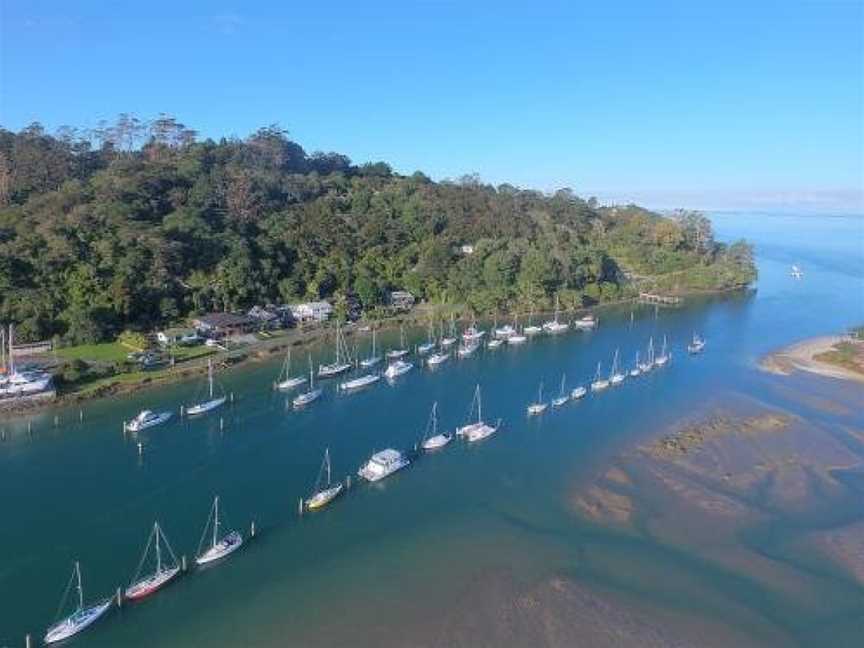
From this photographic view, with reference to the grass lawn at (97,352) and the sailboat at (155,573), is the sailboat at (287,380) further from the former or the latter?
the sailboat at (155,573)

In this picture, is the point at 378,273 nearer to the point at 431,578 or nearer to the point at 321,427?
the point at 321,427

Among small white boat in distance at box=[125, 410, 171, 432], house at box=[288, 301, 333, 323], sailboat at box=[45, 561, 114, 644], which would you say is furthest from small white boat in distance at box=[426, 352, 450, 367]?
sailboat at box=[45, 561, 114, 644]

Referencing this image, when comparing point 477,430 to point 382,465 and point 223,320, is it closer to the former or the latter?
point 382,465

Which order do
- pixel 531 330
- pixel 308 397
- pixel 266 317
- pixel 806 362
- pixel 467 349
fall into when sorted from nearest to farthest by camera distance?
pixel 308 397 → pixel 806 362 → pixel 467 349 → pixel 266 317 → pixel 531 330

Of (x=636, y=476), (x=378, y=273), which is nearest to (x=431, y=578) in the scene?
(x=636, y=476)

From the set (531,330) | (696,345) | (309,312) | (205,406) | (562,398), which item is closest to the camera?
(205,406)

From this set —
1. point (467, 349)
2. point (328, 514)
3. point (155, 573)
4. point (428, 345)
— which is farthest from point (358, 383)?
point (155, 573)

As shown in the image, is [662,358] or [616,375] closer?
[616,375]
